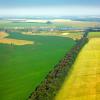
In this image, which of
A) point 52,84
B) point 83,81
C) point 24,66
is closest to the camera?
point 52,84

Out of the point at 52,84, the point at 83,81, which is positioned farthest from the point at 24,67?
the point at 52,84

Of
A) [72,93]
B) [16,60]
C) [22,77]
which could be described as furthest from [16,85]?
[16,60]

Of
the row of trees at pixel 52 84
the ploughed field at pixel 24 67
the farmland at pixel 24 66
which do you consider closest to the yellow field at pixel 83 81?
the row of trees at pixel 52 84

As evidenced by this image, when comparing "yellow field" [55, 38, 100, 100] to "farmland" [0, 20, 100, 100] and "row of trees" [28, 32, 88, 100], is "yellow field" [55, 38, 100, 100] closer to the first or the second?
"row of trees" [28, 32, 88, 100]

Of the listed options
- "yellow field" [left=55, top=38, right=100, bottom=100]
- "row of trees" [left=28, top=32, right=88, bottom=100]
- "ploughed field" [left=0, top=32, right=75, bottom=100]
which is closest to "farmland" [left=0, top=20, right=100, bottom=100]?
"ploughed field" [left=0, top=32, right=75, bottom=100]

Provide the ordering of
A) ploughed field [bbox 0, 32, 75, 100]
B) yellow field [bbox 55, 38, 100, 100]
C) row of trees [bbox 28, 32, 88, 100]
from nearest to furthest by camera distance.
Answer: row of trees [bbox 28, 32, 88, 100], yellow field [bbox 55, 38, 100, 100], ploughed field [bbox 0, 32, 75, 100]

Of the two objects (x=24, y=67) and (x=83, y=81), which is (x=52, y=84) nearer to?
(x=83, y=81)
